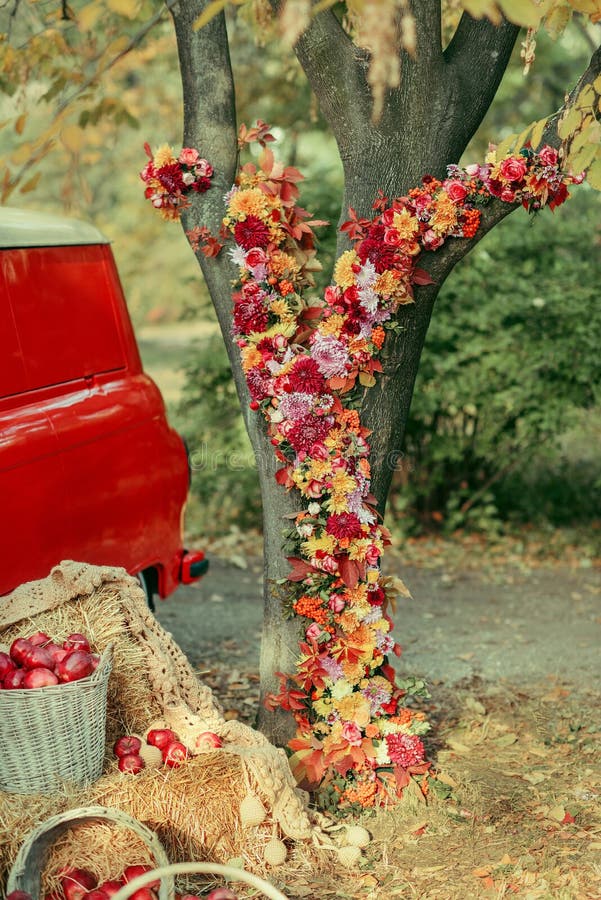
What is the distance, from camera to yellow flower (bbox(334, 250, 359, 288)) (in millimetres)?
3795

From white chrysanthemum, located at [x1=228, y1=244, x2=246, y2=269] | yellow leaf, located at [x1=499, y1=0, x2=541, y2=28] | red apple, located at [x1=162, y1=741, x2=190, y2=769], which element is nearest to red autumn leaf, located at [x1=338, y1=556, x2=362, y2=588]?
red apple, located at [x1=162, y1=741, x2=190, y2=769]

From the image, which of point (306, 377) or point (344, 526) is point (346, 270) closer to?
point (306, 377)

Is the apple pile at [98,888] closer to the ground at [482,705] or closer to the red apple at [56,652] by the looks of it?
the ground at [482,705]

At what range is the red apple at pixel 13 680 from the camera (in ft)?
10.9

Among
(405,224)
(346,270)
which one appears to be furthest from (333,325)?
(405,224)

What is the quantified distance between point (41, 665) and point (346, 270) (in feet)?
5.94

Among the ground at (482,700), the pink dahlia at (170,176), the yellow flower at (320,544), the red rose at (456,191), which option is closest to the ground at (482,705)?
the ground at (482,700)

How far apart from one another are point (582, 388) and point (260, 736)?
15.0 ft

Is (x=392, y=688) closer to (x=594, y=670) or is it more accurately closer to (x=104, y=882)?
(x=104, y=882)

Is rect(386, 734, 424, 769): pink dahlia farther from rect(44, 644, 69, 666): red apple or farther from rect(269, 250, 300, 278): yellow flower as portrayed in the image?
rect(269, 250, 300, 278): yellow flower

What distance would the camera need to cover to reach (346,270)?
150 inches

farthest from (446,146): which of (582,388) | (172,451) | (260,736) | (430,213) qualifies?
(582,388)

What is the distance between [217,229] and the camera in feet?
13.2

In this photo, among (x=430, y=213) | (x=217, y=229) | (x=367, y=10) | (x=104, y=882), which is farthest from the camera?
(x=217, y=229)
